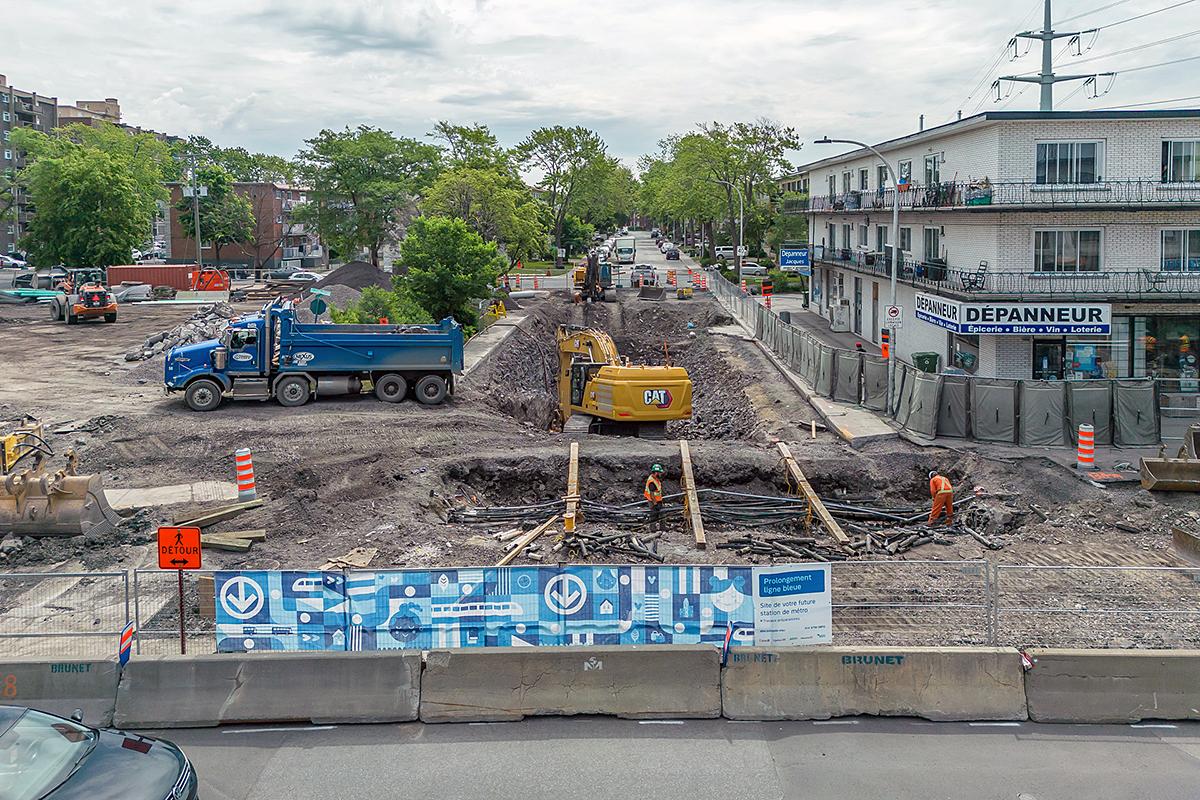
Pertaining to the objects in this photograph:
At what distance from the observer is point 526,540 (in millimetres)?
20703

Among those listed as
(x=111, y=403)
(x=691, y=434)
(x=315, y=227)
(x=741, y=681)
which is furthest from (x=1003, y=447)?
(x=315, y=227)

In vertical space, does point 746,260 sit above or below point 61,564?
above

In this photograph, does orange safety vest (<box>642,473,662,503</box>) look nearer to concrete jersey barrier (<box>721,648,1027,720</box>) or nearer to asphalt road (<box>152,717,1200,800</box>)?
concrete jersey barrier (<box>721,648,1027,720</box>)

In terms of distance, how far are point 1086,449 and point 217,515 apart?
18.4 m

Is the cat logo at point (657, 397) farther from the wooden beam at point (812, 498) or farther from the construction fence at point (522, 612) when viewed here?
the construction fence at point (522, 612)

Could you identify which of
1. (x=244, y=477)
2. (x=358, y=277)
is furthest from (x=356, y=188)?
(x=244, y=477)

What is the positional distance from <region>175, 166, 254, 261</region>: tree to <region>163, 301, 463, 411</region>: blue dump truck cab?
77.5m

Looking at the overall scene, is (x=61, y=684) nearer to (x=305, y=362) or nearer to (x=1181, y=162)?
(x=305, y=362)

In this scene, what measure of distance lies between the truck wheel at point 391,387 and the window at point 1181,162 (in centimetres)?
2497

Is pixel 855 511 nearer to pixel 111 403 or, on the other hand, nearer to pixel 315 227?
pixel 111 403

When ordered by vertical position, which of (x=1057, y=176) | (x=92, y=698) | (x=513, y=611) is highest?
(x=1057, y=176)

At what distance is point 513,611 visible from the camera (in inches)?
513

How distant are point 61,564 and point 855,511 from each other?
15.3m

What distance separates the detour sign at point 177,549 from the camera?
42.7 feet
